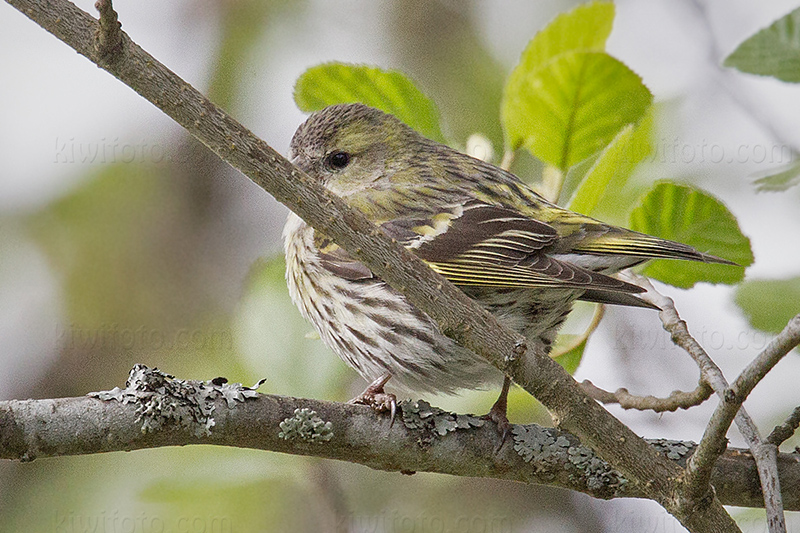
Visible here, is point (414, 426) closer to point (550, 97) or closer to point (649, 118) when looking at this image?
point (550, 97)

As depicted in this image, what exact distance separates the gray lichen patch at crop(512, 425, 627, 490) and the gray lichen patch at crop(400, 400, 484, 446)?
5.5 inches

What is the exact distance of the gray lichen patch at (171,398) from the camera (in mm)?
2002

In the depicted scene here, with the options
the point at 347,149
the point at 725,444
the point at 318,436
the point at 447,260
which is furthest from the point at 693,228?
the point at 347,149

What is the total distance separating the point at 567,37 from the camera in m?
2.68

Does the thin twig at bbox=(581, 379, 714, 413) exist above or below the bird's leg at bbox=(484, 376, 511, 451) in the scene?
above

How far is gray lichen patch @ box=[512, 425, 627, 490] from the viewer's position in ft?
8.07

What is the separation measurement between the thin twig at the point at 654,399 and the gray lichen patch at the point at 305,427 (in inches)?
30.2

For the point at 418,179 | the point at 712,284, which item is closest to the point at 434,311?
the point at 712,284

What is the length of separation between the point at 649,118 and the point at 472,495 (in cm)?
225
